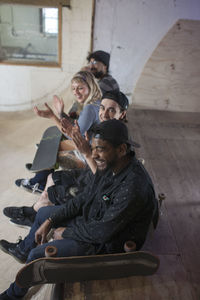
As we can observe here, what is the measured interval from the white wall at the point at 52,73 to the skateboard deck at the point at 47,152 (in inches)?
115

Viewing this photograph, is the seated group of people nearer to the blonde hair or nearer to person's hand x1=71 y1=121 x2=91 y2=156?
person's hand x1=71 y1=121 x2=91 y2=156

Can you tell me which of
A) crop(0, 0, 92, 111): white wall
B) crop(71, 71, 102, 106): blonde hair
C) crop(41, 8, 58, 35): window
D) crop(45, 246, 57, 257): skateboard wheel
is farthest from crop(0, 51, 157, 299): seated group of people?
crop(41, 8, 58, 35): window

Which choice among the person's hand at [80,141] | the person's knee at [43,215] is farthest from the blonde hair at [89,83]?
the person's knee at [43,215]

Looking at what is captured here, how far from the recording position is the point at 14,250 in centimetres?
202

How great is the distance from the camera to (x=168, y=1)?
12.8 feet

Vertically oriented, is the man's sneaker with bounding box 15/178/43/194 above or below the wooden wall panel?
below

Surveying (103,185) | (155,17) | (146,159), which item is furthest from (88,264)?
(155,17)

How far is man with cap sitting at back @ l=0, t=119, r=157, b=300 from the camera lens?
146cm

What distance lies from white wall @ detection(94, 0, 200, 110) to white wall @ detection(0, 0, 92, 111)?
840 millimetres

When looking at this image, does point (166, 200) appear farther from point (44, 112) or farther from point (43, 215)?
point (44, 112)

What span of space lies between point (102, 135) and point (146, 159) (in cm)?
161

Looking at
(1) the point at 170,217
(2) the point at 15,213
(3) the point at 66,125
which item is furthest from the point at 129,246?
(2) the point at 15,213

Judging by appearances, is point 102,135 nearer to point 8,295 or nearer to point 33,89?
point 8,295

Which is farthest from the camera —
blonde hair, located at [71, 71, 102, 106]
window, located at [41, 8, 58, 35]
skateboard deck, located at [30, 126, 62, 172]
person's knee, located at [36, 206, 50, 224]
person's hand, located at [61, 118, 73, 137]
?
window, located at [41, 8, 58, 35]
